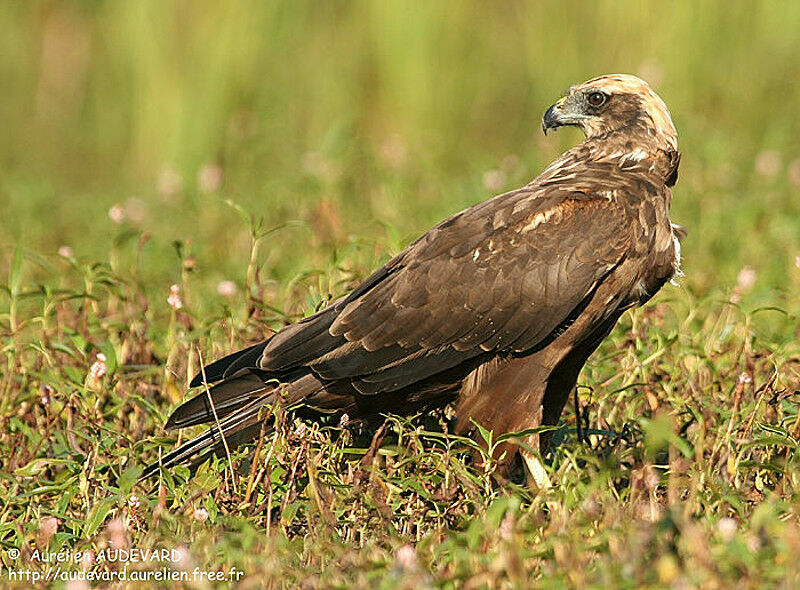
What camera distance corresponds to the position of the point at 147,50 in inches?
376

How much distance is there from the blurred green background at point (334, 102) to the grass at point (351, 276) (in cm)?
2

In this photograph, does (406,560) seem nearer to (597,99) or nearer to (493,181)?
(597,99)

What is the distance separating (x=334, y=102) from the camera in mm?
9562

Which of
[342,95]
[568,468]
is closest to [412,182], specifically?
[342,95]

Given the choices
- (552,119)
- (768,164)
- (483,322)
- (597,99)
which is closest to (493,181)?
(552,119)

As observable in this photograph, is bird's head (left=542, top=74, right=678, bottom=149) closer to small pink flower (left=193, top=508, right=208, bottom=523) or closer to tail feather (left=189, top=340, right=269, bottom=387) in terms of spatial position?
tail feather (left=189, top=340, right=269, bottom=387)

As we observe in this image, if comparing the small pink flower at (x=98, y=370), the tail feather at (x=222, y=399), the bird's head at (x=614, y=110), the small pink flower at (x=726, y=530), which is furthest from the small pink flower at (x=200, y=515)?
the bird's head at (x=614, y=110)

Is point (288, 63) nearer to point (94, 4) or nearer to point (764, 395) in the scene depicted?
point (94, 4)

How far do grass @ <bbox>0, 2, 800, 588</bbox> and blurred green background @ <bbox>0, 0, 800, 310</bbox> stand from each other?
0.02 m

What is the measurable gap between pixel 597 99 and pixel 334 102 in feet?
16.7

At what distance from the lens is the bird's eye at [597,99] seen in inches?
184

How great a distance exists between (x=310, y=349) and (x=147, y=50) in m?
5.94

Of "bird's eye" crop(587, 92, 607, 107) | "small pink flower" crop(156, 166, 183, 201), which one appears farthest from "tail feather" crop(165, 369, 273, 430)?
"small pink flower" crop(156, 166, 183, 201)

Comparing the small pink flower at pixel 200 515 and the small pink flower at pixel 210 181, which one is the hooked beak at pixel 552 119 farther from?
the small pink flower at pixel 210 181
